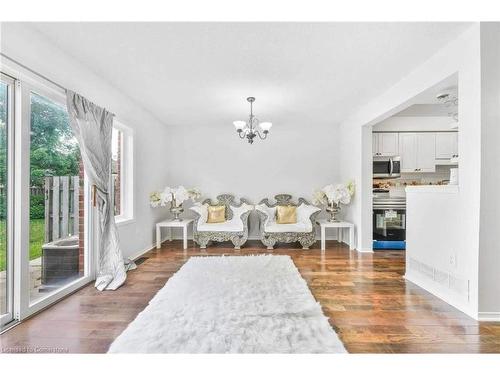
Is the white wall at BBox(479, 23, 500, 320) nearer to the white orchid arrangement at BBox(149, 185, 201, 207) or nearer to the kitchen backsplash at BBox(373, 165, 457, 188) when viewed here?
the kitchen backsplash at BBox(373, 165, 457, 188)

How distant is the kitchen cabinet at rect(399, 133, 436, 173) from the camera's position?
4.88 meters

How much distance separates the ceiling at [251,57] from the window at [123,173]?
2.04ft

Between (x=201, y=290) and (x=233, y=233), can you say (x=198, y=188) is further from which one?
(x=201, y=290)

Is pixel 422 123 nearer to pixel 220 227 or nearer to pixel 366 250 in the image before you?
pixel 366 250

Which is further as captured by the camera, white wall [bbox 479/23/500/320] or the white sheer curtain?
the white sheer curtain

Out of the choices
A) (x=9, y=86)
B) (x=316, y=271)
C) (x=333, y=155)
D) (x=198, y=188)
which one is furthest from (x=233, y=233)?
(x=9, y=86)

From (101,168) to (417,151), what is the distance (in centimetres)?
514

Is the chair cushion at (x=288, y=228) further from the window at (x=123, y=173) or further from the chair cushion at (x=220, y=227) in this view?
the window at (x=123, y=173)

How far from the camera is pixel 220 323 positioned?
197 centimetres

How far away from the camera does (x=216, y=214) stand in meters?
5.05

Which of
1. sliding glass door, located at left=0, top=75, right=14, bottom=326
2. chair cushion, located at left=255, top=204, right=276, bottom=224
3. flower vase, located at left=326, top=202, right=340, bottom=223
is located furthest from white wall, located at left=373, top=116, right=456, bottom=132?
sliding glass door, located at left=0, top=75, right=14, bottom=326

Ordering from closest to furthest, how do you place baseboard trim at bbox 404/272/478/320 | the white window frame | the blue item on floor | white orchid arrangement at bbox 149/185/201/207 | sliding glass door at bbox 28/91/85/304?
baseboard trim at bbox 404/272/478/320
sliding glass door at bbox 28/91/85/304
the white window frame
the blue item on floor
white orchid arrangement at bbox 149/185/201/207

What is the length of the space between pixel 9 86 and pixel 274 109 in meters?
3.34

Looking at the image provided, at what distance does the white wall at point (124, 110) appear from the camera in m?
2.12
